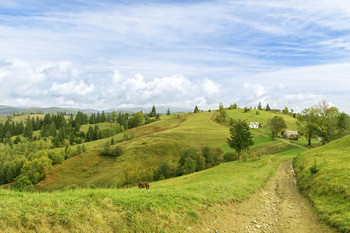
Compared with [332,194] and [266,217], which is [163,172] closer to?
[332,194]

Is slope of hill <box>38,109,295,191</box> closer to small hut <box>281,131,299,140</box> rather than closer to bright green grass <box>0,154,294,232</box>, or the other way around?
small hut <box>281,131,299,140</box>

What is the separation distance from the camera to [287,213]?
16.4m

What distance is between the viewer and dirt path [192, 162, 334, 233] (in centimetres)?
1303

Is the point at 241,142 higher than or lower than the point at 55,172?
higher

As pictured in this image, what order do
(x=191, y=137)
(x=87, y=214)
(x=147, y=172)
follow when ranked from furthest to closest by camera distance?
(x=191, y=137) → (x=147, y=172) → (x=87, y=214)

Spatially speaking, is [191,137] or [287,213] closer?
[287,213]

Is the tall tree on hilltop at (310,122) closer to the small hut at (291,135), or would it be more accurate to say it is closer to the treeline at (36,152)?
the small hut at (291,135)

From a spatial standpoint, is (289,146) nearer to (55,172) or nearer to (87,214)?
(87,214)

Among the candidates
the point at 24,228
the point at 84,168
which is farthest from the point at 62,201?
the point at 84,168

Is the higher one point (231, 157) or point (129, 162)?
point (231, 157)

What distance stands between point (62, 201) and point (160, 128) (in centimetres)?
15681

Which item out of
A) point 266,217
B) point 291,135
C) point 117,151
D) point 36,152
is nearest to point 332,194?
point 266,217

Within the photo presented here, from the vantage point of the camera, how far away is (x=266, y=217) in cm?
1545

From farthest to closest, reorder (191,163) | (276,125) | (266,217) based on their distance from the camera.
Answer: (276,125) → (191,163) → (266,217)
